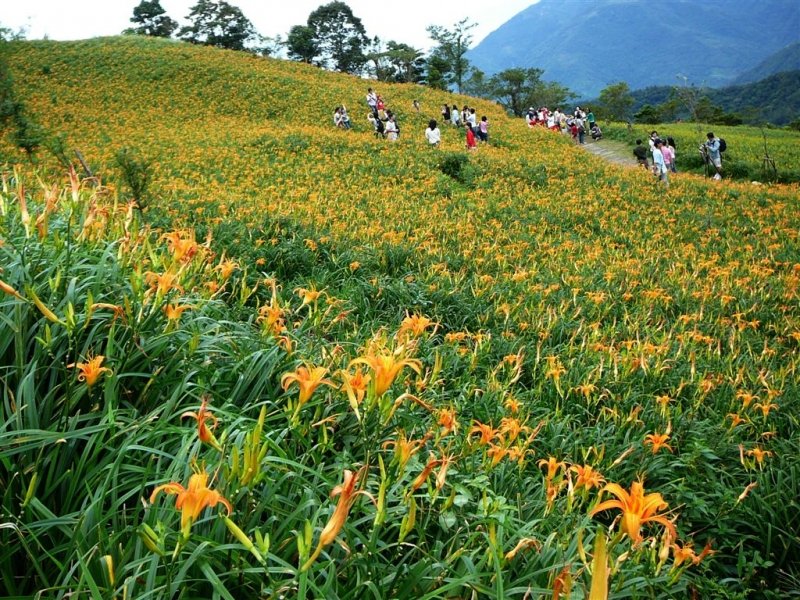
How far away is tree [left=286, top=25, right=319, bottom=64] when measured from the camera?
4431 cm

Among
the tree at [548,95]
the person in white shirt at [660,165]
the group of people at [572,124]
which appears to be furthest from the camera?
the tree at [548,95]

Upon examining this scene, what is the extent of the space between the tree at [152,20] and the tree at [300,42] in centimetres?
1000

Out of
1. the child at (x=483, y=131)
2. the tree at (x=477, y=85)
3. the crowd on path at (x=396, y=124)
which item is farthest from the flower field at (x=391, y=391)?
the tree at (x=477, y=85)

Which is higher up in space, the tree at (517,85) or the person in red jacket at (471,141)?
the tree at (517,85)

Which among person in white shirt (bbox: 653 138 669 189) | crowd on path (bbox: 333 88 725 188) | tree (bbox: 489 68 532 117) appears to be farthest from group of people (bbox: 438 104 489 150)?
tree (bbox: 489 68 532 117)

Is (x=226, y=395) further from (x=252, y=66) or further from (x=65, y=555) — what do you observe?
(x=252, y=66)

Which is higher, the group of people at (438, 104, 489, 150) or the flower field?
the group of people at (438, 104, 489, 150)

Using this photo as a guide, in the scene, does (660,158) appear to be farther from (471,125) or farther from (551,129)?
(551,129)

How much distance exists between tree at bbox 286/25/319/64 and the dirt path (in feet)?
104

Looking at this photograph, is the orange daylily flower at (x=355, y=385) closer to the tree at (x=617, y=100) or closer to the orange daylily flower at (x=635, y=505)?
the orange daylily flower at (x=635, y=505)

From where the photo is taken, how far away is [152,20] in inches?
1745

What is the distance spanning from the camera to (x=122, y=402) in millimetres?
1675

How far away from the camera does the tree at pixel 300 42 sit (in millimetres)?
44312

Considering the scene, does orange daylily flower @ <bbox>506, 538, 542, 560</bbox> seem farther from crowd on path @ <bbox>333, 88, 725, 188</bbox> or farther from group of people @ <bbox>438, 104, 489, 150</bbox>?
group of people @ <bbox>438, 104, 489, 150</bbox>
